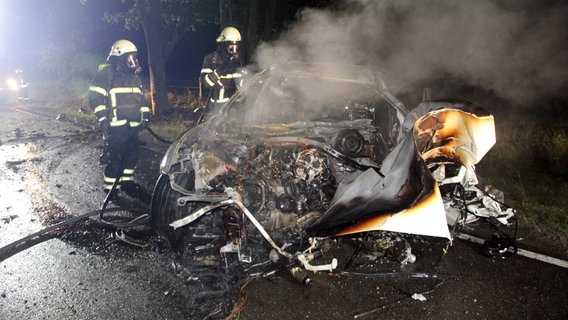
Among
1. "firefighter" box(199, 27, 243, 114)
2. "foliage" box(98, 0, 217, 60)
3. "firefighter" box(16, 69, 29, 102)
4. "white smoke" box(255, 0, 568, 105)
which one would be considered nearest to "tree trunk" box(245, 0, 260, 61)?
"white smoke" box(255, 0, 568, 105)

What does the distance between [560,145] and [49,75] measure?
23273 millimetres

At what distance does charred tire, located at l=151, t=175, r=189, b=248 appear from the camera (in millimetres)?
3707

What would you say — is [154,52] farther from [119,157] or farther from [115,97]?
[119,157]

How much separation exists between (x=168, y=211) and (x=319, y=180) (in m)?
1.56

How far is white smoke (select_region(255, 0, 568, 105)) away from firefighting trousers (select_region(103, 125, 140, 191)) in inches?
124

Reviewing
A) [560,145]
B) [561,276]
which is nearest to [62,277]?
[561,276]

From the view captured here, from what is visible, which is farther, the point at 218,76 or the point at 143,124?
the point at 218,76

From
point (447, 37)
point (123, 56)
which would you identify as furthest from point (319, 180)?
point (447, 37)

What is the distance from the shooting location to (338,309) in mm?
3193

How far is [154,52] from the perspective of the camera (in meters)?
10.7

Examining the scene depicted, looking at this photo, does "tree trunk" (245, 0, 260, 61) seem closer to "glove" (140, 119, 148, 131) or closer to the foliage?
the foliage

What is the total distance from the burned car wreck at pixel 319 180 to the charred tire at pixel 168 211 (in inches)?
0.4

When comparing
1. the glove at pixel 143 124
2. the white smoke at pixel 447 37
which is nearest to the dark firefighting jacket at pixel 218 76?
the white smoke at pixel 447 37

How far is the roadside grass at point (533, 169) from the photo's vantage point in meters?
5.30
